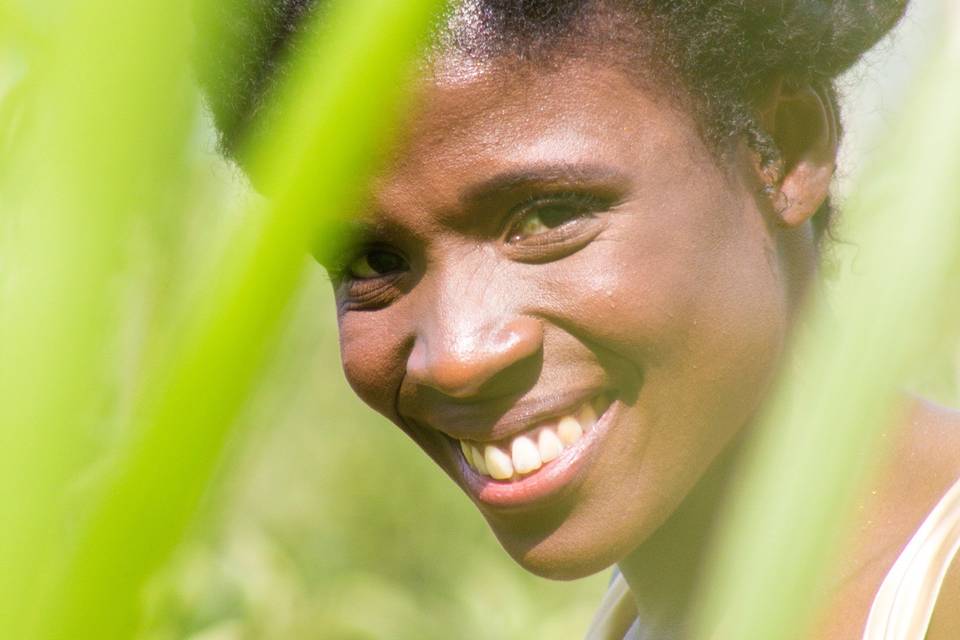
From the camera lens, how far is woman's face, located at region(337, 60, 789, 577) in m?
1.01

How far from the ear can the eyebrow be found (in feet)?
0.61

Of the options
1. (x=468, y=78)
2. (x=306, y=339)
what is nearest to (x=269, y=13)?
(x=468, y=78)

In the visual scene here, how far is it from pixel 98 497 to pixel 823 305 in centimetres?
105

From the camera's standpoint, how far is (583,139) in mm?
1013

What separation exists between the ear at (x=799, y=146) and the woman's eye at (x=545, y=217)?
20 cm

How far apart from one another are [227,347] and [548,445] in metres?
0.85

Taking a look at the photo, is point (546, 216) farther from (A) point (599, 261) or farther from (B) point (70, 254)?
(B) point (70, 254)

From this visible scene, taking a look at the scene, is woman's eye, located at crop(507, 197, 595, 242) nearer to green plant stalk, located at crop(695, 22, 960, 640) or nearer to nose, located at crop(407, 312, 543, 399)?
nose, located at crop(407, 312, 543, 399)

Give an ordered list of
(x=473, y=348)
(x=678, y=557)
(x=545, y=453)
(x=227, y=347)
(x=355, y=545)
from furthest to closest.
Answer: (x=355, y=545) < (x=678, y=557) < (x=545, y=453) < (x=473, y=348) < (x=227, y=347)

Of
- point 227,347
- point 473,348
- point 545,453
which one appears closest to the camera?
Answer: point 227,347

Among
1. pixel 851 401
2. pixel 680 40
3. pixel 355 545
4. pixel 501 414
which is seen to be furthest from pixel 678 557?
pixel 355 545

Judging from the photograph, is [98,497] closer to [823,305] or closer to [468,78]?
[468,78]

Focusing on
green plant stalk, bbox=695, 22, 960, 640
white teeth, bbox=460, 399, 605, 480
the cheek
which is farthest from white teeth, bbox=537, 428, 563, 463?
green plant stalk, bbox=695, 22, 960, 640

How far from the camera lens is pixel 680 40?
107cm
